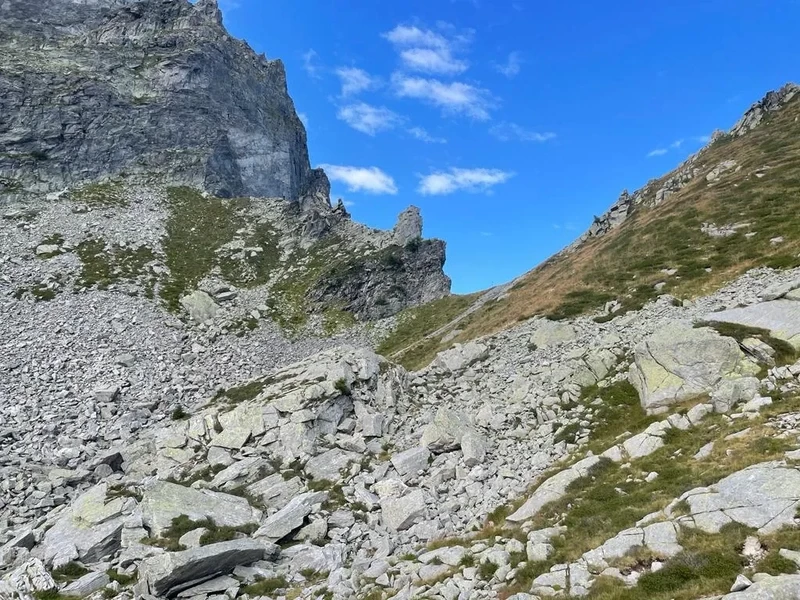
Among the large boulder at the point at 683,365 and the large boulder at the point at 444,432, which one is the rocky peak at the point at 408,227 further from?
the large boulder at the point at 683,365

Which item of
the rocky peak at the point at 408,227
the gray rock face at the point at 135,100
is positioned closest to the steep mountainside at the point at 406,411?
the rocky peak at the point at 408,227

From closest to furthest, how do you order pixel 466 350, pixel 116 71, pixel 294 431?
pixel 294 431 < pixel 466 350 < pixel 116 71

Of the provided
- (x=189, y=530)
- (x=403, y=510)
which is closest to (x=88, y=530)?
(x=189, y=530)

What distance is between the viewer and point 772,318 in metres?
24.2

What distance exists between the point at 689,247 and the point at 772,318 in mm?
24442

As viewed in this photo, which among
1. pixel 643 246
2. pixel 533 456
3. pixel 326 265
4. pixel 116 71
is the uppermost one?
pixel 116 71

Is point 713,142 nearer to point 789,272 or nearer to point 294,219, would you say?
point 789,272

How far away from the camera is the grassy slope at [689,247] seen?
3853 centimetres

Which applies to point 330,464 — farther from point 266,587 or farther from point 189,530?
point 266,587

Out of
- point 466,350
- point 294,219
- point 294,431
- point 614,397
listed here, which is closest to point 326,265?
point 294,219

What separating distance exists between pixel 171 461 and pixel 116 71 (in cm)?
10988

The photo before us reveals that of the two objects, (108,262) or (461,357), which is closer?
(461,357)

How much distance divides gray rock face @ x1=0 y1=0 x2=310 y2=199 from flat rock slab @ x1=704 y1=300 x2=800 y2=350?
3886 inches

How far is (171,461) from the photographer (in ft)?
88.9
